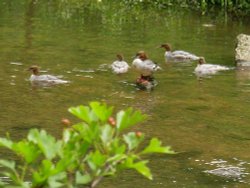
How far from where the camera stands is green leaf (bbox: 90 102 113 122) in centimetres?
271

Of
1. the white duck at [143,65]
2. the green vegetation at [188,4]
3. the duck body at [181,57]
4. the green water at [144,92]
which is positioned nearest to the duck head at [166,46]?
the green water at [144,92]

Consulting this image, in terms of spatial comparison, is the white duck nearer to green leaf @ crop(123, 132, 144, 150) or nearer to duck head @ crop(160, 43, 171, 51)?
duck head @ crop(160, 43, 171, 51)

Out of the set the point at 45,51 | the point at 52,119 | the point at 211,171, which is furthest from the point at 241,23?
the point at 211,171

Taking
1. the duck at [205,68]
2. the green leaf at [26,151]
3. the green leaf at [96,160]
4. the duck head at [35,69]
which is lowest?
the duck at [205,68]

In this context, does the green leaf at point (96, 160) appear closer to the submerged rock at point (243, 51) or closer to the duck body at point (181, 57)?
the duck body at point (181, 57)

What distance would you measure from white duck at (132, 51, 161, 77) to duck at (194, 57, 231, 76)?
83 centimetres

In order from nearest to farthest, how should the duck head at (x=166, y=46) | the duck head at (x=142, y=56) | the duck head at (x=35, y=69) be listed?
the duck head at (x=35, y=69) < the duck head at (x=142, y=56) < the duck head at (x=166, y=46)

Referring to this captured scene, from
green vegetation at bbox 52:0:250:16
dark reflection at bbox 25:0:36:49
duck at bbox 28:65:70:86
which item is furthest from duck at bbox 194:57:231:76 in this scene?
green vegetation at bbox 52:0:250:16

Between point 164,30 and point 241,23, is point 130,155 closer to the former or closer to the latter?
point 164,30

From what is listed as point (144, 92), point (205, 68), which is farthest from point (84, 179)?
point (205, 68)

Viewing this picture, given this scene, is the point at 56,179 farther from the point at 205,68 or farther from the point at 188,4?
the point at 188,4

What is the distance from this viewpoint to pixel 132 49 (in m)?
17.2

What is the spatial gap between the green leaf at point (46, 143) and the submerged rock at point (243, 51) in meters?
13.8

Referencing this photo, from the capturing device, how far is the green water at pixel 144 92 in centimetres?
920
